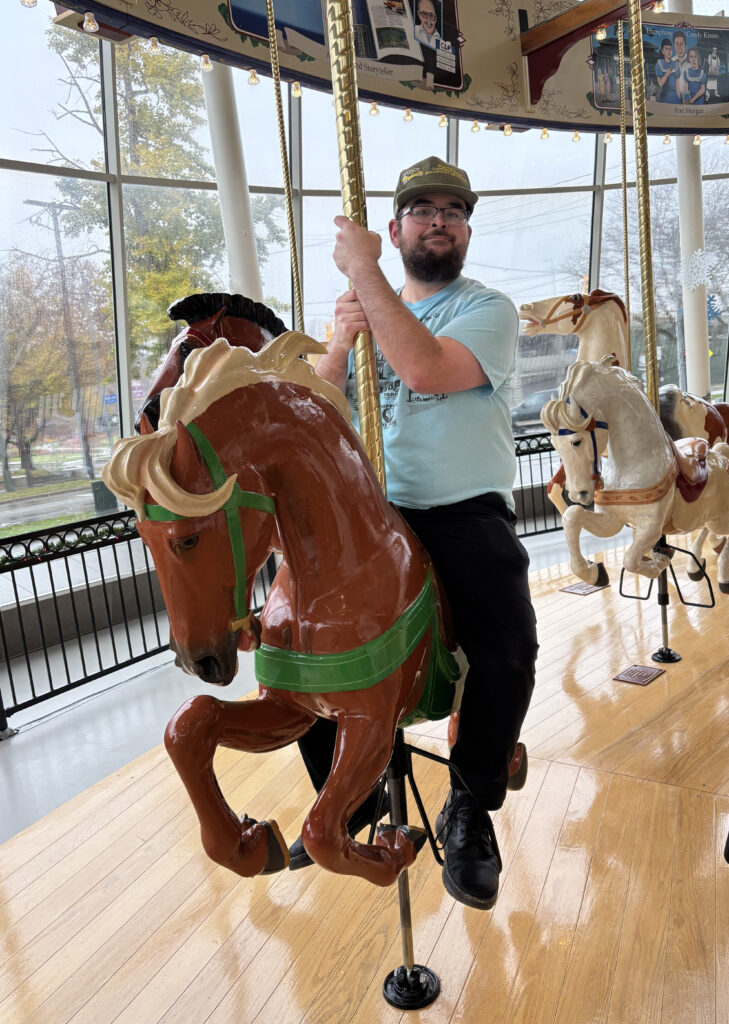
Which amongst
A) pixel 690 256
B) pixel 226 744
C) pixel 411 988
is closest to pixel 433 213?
pixel 226 744

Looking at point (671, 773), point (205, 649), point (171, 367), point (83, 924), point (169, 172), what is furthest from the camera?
point (169, 172)

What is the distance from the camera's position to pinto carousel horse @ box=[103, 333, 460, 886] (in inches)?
42.7

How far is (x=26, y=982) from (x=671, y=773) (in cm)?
210

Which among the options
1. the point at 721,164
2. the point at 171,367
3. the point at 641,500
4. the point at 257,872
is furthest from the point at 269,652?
the point at 721,164

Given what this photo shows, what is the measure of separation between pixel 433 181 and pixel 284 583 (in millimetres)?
871

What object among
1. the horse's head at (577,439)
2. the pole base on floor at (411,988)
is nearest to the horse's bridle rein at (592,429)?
the horse's head at (577,439)

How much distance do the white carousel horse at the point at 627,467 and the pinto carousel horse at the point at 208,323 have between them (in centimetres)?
207

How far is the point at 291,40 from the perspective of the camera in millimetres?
3375

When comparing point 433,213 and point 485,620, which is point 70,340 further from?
point 485,620

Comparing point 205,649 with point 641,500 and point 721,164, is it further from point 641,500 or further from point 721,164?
point 721,164

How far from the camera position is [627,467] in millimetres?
3492

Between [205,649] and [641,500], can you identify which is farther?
[641,500]

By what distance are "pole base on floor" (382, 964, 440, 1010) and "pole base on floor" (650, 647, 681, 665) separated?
2.39 m

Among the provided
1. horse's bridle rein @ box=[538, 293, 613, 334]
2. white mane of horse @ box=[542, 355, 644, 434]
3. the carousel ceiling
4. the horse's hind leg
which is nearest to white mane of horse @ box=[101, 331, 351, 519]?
the horse's hind leg
